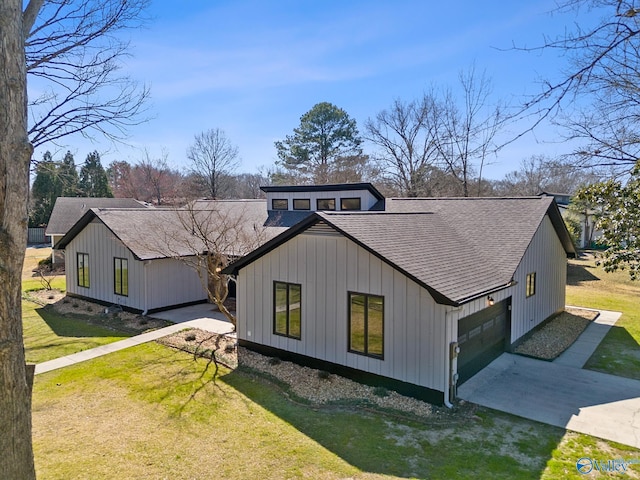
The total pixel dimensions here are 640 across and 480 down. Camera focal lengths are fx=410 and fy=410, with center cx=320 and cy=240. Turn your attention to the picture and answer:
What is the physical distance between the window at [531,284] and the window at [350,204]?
301 inches

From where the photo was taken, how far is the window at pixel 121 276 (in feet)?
53.9

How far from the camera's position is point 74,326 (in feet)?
47.8

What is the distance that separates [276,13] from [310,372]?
8.62 meters

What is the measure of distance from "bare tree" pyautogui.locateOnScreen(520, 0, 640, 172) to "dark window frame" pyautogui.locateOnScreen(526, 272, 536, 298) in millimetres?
7418

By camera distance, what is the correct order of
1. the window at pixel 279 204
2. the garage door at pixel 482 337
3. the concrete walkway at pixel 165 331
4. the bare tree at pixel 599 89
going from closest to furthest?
the bare tree at pixel 599 89 → the garage door at pixel 482 337 → the concrete walkway at pixel 165 331 → the window at pixel 279 204

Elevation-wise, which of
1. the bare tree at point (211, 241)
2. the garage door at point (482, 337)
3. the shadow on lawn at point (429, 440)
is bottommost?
the shadow on lawn at point (429, 440)

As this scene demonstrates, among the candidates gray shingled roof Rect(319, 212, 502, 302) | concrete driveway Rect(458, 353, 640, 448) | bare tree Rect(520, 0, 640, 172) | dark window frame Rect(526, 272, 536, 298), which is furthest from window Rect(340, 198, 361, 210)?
bare tree Rect(520, 0, 640, 172)

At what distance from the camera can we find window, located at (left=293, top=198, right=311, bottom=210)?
776 inches

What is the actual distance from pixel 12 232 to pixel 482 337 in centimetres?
980

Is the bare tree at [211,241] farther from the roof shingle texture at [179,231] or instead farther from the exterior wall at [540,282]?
the exterior wall at [540,282]

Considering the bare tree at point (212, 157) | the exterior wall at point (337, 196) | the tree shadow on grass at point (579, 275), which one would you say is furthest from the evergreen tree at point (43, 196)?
the tree shadow on grass at point (579, 275)

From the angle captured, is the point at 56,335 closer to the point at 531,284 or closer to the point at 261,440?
the point at 261,440

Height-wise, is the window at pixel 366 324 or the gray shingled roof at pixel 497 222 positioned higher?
the gray shingled roof at pixel 497 222

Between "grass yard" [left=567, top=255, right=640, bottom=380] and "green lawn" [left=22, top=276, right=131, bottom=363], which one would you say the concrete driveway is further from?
"green lawn" [left=22, top=276, right=131, bottom=363]
